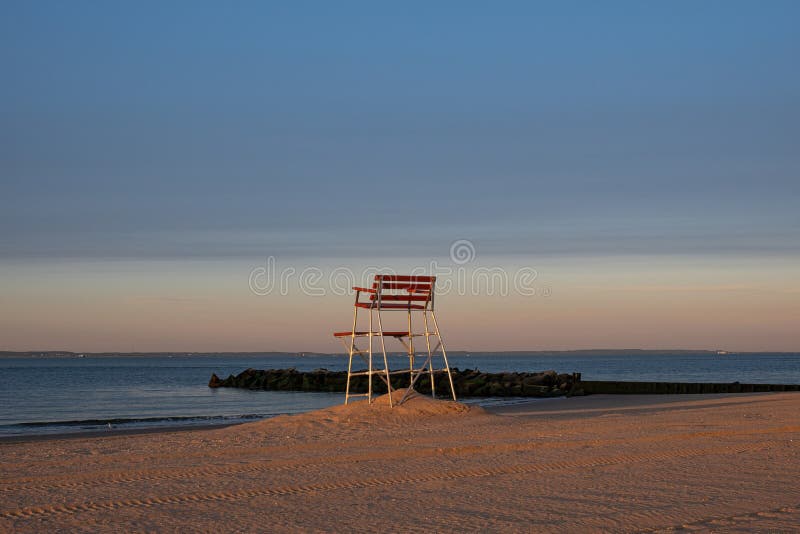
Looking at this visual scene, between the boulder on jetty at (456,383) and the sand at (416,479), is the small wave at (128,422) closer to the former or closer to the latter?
the sand at (416,479)

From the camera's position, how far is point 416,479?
7.45 m

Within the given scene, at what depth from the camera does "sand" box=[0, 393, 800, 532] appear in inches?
227

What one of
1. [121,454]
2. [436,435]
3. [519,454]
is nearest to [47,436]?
[121,454]

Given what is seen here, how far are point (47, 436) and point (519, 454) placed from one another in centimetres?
1143

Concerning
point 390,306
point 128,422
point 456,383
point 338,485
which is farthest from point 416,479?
point 456,383

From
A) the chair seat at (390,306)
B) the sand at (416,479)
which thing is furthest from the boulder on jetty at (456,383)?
the sand at (416,479)

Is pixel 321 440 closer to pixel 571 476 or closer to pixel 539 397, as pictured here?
pixel 571 476

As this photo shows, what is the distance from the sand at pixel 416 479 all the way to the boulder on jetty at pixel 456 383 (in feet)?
65.1

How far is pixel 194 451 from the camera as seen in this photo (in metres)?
9.63

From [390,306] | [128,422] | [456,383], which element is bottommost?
[128,422]

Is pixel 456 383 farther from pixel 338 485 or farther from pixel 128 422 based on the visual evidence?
pixel 338 485

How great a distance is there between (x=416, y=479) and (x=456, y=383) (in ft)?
98.1

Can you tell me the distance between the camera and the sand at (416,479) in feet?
18.9

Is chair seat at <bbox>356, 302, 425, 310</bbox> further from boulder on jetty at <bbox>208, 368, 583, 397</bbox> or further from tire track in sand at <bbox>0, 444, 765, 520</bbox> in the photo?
boulder on jetty at <bbox>208, 368, 583, 397</bbox>
